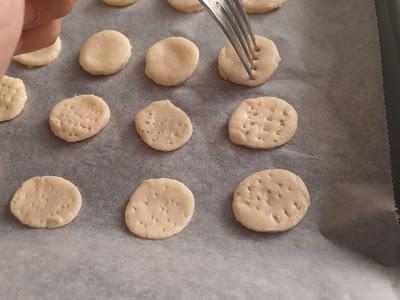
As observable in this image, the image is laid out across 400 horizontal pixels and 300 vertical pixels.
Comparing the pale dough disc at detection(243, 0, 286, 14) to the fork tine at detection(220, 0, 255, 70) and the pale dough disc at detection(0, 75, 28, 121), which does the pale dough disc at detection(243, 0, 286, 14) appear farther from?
the pale dough disc at detection(0, 75, 28, 121)

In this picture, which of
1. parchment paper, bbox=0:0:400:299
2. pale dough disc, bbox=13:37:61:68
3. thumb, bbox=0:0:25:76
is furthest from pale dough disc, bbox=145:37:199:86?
thumb, bbox=0:0:25:76

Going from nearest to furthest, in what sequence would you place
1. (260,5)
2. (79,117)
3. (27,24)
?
(27,24), (79,117), (260,5)

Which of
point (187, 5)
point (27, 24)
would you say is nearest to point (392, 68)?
point (187, 5)

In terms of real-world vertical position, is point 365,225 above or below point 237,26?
below

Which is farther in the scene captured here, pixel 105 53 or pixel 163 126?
pixel 105 53

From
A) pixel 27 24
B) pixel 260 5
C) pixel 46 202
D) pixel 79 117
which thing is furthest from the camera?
pixel 260 5

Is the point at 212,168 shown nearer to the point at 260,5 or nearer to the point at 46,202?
the point at 46,202

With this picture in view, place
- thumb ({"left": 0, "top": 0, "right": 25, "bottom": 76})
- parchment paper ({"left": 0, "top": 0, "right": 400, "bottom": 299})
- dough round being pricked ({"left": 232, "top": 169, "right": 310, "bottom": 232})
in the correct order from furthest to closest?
1. dough round being pricked ({"left": 232, "top": 169, "right": 310, "bottom": 232})
2. parchment paper ({"left": 0, "top": 0, "right": 400, "bottom": 299})
3. thumb ({"left": 0, "top": 0, "right": 25, "bottom": 76})
